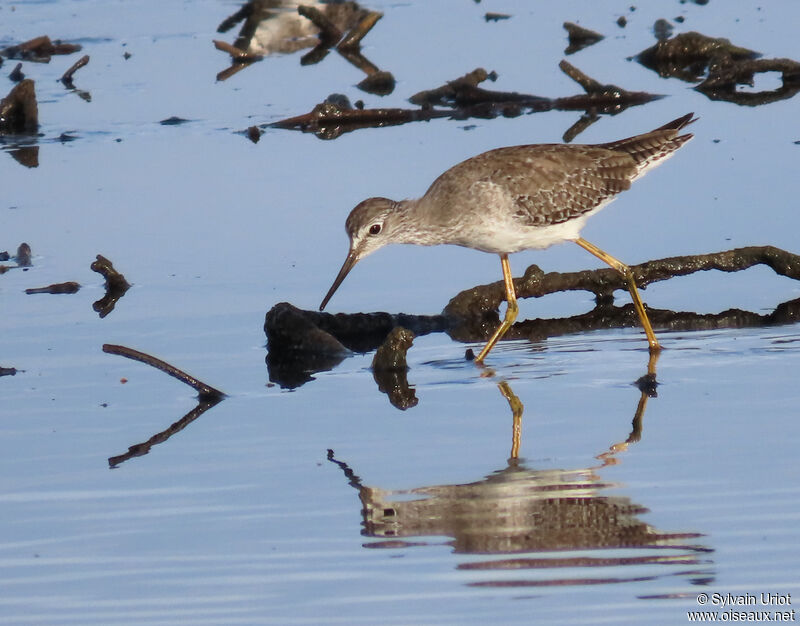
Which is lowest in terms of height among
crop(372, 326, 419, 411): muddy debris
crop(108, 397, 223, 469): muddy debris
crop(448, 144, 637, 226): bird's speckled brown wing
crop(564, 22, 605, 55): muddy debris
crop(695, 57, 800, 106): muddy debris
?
crop(108, 397, 223, 469): muddy debris

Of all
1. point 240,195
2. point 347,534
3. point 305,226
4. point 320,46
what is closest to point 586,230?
point 305,226

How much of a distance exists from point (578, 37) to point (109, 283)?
881cm

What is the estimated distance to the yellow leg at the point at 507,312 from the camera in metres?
10.5

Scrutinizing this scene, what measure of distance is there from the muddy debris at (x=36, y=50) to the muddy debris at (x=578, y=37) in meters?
6.06

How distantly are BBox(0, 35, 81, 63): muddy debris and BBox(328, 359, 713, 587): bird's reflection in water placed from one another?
12.1 m

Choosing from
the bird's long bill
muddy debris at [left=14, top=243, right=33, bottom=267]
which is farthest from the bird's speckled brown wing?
muddy debris at [left=14, top=243, right=33, bottom=267]

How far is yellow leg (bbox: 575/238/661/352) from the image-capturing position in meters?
10.4

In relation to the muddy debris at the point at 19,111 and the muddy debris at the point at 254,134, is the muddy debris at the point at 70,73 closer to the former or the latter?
the muddy debris at the point at 19,111

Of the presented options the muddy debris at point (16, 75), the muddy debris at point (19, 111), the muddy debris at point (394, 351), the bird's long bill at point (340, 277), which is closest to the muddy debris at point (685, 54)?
the muddy debris at point (19, 111)

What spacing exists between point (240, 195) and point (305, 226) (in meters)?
1.18

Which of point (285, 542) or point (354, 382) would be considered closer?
point (285, 542)

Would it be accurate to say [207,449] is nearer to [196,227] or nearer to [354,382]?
[354,382]

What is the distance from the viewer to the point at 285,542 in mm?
7445

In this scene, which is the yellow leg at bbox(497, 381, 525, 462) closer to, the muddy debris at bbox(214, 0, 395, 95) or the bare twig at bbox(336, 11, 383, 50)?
the muddy debris at bbox(214, 0, 395, 95)
